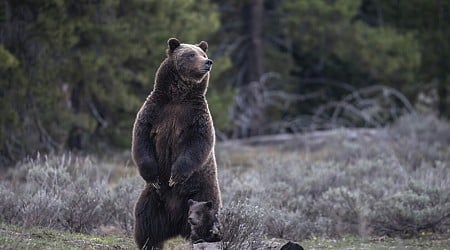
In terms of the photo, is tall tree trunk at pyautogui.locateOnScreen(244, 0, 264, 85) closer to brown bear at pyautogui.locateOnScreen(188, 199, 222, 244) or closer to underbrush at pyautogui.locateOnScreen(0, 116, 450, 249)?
underbrush at pyautogui.locateOnScreen(0, 116, 450, 249)

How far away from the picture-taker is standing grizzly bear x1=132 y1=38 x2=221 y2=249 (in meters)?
7.60

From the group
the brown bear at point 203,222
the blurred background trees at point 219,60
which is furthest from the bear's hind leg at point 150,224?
the blurred background trees at point 219,60

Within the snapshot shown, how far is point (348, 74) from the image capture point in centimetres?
2705

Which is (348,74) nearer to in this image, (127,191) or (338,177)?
(338,177)

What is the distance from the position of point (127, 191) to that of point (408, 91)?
17258mm

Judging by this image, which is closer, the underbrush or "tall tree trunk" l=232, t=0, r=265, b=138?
the underbrush

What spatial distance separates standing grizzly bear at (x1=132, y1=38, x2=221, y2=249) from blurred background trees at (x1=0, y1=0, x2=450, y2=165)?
6535 mm

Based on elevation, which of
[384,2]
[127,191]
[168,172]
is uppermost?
[384,2]

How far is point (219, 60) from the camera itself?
65.0 ft

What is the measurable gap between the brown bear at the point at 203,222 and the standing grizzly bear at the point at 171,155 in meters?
0.19

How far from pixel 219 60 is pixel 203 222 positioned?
12647mm

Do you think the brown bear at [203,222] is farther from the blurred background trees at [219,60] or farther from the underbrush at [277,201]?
the blurred background trees at [219,60]

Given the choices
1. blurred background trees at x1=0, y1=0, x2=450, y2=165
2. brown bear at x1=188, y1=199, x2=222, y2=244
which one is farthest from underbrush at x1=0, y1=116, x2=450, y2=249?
blurred background trees at x1=0, y1=0, x2=450, y2=165

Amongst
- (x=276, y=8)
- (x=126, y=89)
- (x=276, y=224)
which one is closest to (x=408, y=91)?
(x=276, y=8)
